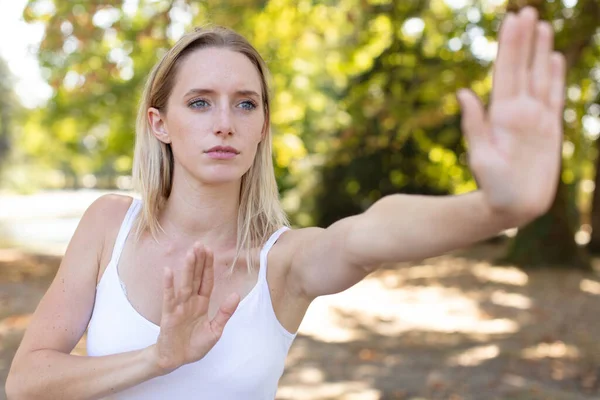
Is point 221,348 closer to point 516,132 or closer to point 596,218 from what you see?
point 516,132

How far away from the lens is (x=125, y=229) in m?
2.14

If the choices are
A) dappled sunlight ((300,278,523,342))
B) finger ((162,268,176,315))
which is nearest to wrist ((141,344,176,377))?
finger ((162,268,176,315))

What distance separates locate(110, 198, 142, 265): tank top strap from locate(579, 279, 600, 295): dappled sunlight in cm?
1015

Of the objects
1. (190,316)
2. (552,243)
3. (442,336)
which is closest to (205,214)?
(190,316)

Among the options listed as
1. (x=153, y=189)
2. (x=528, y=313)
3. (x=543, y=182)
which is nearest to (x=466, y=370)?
(x=528, y=313)

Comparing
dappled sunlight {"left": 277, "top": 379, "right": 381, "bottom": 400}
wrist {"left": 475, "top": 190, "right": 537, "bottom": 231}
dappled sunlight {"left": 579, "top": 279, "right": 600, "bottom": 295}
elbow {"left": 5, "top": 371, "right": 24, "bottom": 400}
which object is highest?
wrist {"left": 475, "top": 190, "right": 537, "bottom": 231}

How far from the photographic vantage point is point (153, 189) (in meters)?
2.27

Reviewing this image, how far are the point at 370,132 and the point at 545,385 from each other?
10.3 metres

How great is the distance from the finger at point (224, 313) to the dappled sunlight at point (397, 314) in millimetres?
6349

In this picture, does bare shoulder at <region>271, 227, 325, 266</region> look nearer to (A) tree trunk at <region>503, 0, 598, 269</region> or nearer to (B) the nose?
(B) the nose

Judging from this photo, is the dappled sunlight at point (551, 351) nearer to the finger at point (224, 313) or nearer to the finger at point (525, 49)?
the finger at point (224, 313)

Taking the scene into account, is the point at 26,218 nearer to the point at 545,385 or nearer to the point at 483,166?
the point at 545,385

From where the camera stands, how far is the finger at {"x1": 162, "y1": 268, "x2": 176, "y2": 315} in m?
1.55

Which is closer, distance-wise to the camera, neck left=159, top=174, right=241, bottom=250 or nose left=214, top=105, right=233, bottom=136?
Result: nose left=214, top=105, right=233, bottom=136
